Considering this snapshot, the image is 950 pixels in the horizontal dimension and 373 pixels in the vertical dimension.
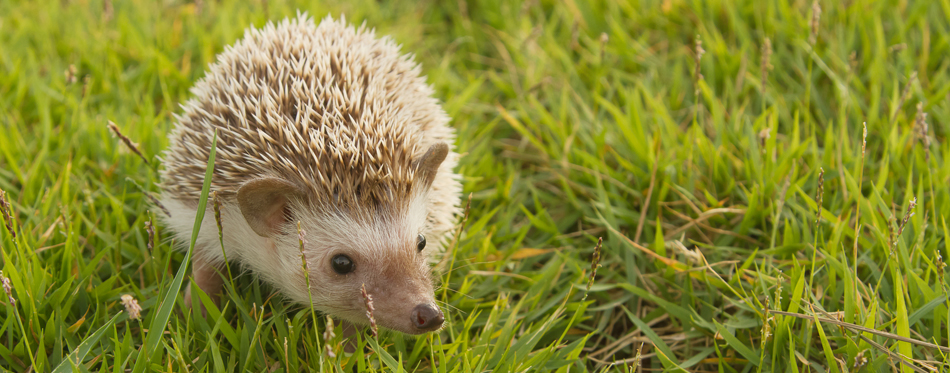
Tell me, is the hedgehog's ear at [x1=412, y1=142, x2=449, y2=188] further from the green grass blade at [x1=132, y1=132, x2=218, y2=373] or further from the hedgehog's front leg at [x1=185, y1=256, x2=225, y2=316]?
the hedgehog's front leg at [x1=185, y1=256, x2=225, y2=316]

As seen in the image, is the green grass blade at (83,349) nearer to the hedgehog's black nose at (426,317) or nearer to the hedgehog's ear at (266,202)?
the hedgehog's ear at (266,202)

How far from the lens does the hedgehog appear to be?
8.63 feet

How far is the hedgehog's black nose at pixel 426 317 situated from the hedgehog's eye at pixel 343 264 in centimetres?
37

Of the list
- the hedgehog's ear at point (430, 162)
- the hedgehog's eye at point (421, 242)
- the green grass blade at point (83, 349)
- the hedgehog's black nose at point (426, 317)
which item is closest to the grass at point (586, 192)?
the green grass blade at point (83, 349)

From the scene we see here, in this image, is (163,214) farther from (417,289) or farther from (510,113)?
(510,113)

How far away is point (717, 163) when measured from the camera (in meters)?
3.60

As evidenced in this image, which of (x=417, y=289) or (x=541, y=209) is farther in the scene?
(x=541, y=209)

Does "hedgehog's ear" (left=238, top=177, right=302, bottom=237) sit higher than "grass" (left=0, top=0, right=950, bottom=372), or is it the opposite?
"hedgehog's ear" (left=238, top=177, right=302, bottom=237)

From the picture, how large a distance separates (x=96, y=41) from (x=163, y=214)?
2318 mm

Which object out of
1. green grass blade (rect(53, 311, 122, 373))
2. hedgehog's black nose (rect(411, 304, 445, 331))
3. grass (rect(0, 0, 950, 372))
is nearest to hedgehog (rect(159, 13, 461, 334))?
hedgehog's black nose (rect(411, 304, 445, 331))

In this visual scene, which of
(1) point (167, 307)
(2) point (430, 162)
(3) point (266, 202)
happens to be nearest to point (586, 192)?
(2) point (430, 162)

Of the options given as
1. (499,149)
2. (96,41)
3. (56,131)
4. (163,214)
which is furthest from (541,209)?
(96,41)

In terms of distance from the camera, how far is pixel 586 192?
3895 mm

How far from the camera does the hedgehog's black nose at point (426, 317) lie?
2.45 meters
